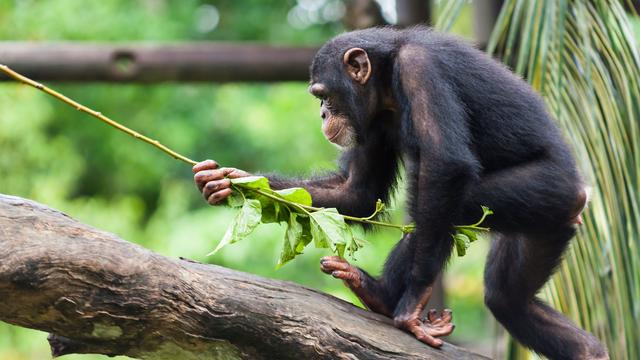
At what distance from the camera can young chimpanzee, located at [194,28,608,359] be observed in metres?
4.29

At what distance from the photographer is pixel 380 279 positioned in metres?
4.64

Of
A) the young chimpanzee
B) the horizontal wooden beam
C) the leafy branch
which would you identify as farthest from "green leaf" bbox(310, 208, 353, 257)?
the horizontal wooden beam

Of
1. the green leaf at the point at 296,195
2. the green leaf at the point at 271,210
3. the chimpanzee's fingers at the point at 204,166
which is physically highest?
the chimpanzee's fingers at the point at 204,166

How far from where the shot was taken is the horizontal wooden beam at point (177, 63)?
304 inches

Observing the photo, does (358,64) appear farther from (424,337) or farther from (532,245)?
(424,337)

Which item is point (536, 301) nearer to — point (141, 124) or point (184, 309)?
point (184, 309)

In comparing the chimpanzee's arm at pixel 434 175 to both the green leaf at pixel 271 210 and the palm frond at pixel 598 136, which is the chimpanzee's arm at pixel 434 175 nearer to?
the green leaf at pixel 271 210

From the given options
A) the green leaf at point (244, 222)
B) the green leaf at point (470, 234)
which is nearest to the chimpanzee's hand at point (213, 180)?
the green leaf at point (244, 222)

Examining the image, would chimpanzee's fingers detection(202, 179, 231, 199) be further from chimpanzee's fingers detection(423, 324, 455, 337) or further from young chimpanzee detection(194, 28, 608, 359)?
chimpanzee's fingers detection(423, 324, 455, 337)

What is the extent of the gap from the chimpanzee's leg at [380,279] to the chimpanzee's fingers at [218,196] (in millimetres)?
609

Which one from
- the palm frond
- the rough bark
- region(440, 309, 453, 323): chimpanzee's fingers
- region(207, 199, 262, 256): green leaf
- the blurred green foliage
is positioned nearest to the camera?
the rough bark

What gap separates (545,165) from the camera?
454cm

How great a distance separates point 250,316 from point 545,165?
181 cm

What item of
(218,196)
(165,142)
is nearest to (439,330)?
(218,196)
